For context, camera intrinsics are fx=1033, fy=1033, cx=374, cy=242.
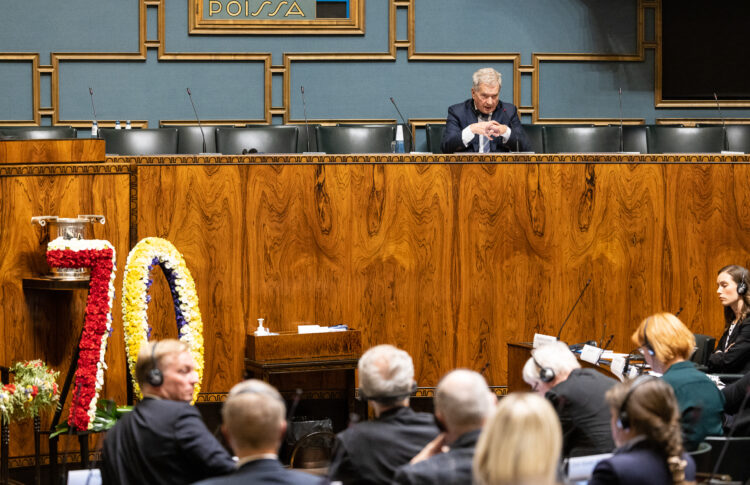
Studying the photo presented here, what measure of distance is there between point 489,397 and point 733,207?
386 cm

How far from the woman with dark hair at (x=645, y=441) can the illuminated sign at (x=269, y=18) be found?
613 centimetres

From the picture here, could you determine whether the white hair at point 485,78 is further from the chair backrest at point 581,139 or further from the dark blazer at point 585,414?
the dark blazer at point 585,414

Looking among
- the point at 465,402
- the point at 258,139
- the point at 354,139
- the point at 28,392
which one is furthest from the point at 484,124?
the point at 465,402

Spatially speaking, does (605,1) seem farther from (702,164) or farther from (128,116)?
(128,116)

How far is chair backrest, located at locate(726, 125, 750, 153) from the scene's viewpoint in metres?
7.86

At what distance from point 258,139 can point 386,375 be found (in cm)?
447

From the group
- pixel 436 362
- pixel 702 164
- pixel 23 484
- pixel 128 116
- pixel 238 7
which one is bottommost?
pixel 23 484

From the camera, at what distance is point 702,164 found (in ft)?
20.2

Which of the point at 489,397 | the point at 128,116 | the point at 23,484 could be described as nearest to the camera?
the point at 489,397

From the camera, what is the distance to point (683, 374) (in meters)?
4.05

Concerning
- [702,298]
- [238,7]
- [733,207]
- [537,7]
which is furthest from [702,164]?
[238,7]

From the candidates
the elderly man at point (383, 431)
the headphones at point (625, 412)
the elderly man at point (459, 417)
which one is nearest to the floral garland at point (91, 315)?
the elderly man at point (383, 431)

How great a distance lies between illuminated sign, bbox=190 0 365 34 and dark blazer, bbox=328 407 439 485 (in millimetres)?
5808

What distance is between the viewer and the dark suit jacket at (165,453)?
126 inches
